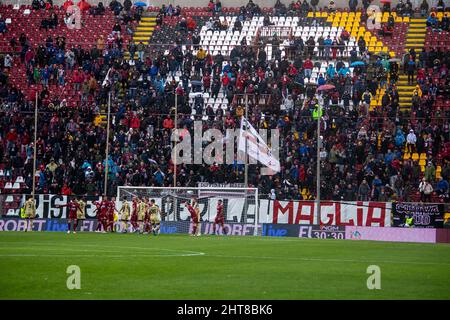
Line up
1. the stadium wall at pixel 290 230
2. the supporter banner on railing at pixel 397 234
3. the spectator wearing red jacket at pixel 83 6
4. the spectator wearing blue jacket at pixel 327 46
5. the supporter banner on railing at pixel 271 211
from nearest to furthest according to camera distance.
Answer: the supporter banner on railing at pixel 397 234 < the stadium wall at pixel 290 230 < the supporter banner on railing at pixel 271 211 < the spectator wearing blue jacket at pixel 327 46 < the spectator wearing red jacket at pixel 83 6

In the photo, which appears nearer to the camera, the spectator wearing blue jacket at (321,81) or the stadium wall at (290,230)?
the stadium wall at (290,230)

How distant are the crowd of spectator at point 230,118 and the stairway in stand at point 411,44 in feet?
2.36

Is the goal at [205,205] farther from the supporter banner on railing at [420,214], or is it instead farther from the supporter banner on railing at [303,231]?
the supporter banner on railing at [420,214]

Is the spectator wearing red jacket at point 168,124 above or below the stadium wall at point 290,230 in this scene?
above

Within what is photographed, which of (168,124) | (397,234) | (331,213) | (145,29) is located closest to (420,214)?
(397,234)

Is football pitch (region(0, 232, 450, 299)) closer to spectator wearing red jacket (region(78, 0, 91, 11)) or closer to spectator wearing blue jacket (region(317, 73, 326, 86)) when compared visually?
spectator wearing blue jacket (region(317, 73, 326, 86))

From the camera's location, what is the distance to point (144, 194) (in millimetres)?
53094

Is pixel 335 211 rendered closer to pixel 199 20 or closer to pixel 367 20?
pixel 367 20

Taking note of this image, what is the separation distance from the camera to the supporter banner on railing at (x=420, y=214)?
47.4 metres

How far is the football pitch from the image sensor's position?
20719mm

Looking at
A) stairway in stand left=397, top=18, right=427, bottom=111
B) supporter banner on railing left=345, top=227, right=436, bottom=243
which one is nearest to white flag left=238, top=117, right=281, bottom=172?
supporter banner on railing left=345, top=227, right=436, bottom=243

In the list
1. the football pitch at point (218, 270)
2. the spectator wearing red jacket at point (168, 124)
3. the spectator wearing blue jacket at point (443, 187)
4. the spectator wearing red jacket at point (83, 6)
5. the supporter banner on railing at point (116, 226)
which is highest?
the spectator wearing red jacket at point (83, 6)

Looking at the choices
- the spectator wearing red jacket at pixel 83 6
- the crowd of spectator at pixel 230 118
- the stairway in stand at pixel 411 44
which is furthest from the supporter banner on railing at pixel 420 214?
the spectator wearing red jacket at pixel 83 6

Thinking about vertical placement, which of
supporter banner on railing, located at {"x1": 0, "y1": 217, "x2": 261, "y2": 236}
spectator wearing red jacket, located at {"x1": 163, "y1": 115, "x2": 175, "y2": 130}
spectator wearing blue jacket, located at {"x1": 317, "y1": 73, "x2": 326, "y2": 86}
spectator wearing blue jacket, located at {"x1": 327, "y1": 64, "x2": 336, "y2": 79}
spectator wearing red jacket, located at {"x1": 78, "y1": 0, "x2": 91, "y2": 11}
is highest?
spectator wearing red jacket, located at {"x1": 78, "y1": 0, "x2": 91, "y2": 11}
